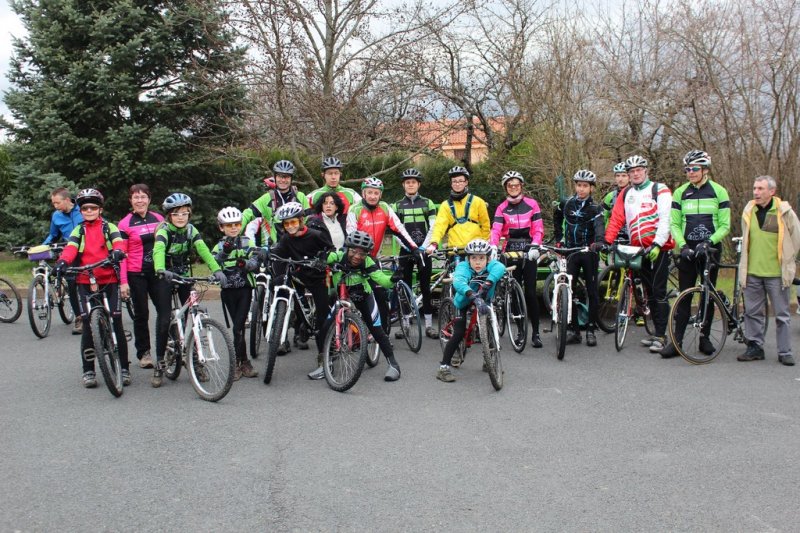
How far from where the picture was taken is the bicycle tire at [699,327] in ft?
27.2

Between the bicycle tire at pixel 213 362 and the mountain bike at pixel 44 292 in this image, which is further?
the mountain bike at pixel 44 292

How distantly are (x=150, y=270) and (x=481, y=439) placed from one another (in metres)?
4.10

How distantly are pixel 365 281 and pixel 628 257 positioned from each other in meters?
3.27

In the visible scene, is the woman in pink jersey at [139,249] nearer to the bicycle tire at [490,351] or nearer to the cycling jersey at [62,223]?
the cycling jersey at [62,223]

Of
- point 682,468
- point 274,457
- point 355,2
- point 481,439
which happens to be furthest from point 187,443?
point 355,2

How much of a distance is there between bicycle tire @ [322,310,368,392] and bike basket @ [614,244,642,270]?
337cm

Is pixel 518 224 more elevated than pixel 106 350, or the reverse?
pixel 518 224

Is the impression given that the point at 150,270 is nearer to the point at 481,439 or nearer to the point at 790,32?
the point at 481,439

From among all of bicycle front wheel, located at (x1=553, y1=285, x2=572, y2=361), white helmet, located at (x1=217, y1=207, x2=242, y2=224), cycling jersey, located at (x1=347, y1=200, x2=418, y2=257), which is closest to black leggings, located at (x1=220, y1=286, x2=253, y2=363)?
white helmet, located at (x1=217, y1=207, x2=242, y2=224)

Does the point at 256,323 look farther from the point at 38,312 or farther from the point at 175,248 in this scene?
the point at 38,312

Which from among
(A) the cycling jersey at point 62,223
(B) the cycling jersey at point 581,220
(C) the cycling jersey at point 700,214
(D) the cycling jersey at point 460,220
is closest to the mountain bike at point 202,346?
(D) the cycling jersey at point 460,220

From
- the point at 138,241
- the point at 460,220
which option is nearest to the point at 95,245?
the point at 138,241

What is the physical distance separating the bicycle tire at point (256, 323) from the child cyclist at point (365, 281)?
3.12ft

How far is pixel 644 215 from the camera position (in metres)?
9.12
